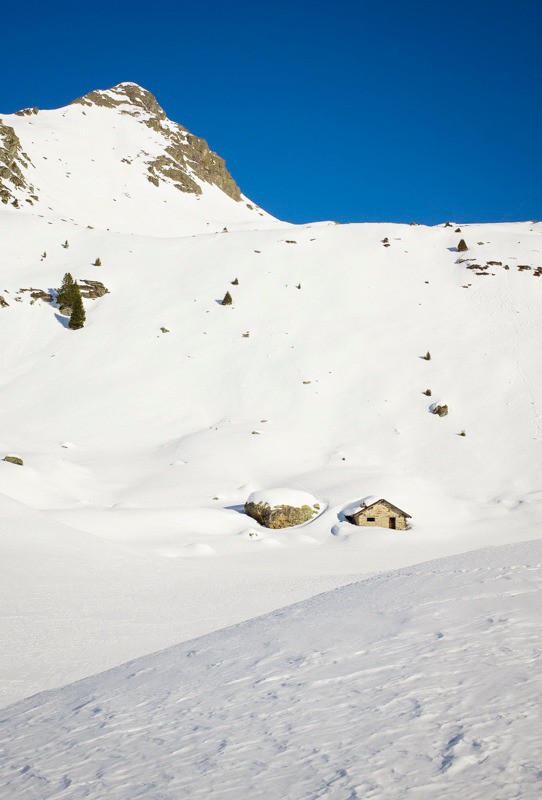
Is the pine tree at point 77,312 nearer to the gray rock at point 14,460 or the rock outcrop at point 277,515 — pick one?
the gray rock at point 14,460

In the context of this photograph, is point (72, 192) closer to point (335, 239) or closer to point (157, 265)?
point (157, 265)

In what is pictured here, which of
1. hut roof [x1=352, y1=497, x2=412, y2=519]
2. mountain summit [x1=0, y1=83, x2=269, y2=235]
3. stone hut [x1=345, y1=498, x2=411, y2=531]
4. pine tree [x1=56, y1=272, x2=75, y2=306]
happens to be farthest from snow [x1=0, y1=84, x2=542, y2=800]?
pine tree [x1=56, y1=272, x2=75, y2=306]

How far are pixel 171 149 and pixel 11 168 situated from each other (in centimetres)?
5344

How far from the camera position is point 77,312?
5650 centimetres

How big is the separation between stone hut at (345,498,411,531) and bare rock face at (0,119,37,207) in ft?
265

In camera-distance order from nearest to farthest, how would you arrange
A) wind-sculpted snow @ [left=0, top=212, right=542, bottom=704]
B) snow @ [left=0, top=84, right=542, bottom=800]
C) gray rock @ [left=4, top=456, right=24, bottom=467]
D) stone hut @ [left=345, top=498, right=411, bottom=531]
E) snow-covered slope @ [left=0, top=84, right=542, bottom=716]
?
snow @ [left=0, top=84, right=542, bottom=800], wind-sculpted snow @ [left=0, top=212, right=542, bottom=704], snow-covered slope @ [left=0, top=84, right=542, bottom=716], stone hut @ [left=345, top=498, right=411, bottom=531], gray rock @ [left=4, top=456, right=24, bottom=467]

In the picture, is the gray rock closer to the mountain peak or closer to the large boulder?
the large boulder

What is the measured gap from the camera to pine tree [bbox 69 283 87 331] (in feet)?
185

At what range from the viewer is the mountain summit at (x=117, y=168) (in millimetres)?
96625

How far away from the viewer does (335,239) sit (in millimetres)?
73188

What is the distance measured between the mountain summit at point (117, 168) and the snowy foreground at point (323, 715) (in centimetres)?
9350

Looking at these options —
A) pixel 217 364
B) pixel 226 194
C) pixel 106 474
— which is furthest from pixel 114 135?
pixel 106 474

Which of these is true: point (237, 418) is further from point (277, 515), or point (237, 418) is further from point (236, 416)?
point (277, 515)

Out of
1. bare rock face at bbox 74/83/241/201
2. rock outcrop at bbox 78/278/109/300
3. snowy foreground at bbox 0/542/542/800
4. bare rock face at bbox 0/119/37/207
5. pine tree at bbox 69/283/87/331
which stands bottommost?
snowy foreground at bbox 0/542/542/800
